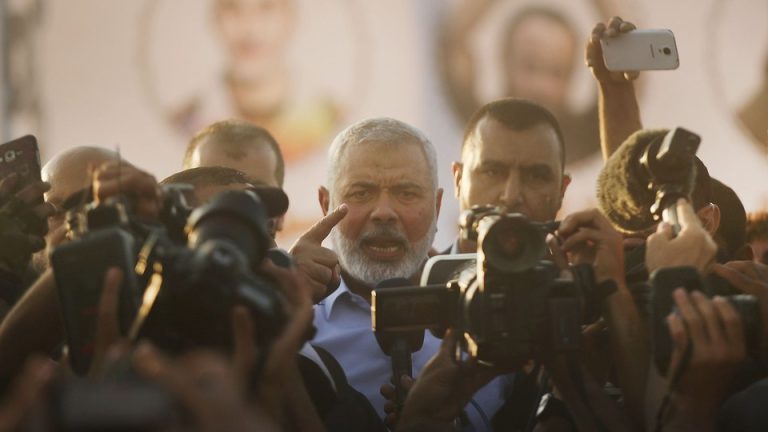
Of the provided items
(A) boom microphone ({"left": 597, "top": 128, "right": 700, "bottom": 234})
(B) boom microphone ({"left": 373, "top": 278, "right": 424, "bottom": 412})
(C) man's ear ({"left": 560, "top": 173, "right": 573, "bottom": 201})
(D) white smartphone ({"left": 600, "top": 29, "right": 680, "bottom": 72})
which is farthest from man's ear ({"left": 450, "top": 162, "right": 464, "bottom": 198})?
(B) boom microphone ({"left": 373, "top": 278, "right": 424, "bottom": 412})

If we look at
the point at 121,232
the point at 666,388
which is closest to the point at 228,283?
the point at 121,232

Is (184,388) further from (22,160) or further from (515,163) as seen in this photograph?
(515,163)

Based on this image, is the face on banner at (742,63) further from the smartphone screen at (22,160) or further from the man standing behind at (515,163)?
the smartphone screen at (22,160)

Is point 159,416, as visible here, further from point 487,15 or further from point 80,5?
point 80,5

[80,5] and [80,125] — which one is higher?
[80,5]

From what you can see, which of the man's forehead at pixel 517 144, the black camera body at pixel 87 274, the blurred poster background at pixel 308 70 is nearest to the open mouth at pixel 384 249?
the man's forehead at pixel 517 144

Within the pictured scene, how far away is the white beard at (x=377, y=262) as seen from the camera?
455 centimetres

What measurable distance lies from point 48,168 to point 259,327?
6.82 ft

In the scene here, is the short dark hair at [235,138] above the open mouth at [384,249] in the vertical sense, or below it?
above

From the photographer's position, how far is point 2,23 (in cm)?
977

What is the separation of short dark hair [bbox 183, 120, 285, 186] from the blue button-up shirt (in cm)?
71

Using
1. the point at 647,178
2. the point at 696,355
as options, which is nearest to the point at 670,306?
the point at 696,355

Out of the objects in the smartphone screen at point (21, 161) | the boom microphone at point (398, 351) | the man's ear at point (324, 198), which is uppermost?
the smartphone screen at point (21, 161)

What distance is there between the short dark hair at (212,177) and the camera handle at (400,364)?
2.55ft
